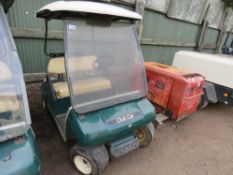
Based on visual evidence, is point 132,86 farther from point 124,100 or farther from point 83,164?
point 83,164

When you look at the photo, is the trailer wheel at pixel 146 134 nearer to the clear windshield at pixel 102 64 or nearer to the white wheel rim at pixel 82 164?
the clear windshield at pixel 102 64

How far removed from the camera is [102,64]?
1.83 meters

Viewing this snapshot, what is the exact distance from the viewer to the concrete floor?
203 centimetres

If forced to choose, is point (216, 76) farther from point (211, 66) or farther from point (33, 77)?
point (33, 77)

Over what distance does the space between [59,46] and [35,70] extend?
735 mm

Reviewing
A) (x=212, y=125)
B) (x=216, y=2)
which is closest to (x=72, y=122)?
(x=212, y=125)

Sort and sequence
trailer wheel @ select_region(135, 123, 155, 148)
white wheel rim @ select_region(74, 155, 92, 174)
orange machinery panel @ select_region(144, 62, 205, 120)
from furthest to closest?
orange machinery panel @ select_region(144, 62, 205, 120) → trailer wheel @ select_region(135, 123, 155, 148) → white wheel rim @ select_region(74, 155, 92, 174)

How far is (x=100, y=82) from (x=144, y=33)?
373 cm

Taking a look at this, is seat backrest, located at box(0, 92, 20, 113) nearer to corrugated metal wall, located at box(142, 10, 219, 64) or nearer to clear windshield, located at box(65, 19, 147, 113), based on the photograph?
clear windshield, located at box(65, 19, 147, 113)

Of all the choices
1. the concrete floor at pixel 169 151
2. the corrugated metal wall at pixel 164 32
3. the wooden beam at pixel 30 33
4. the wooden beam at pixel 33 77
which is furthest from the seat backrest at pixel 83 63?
the corrugated metal wall at pixel 164 32

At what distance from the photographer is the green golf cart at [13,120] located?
1123 millimetres

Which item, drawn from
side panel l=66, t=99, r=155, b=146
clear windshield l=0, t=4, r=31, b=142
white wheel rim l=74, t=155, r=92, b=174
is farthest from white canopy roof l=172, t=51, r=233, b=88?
clear windshield l=0, t=4, r=31, b=142

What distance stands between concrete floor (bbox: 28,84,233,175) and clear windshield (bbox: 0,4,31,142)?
0.94 m

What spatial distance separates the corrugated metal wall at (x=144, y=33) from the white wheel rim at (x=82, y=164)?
2443mm
